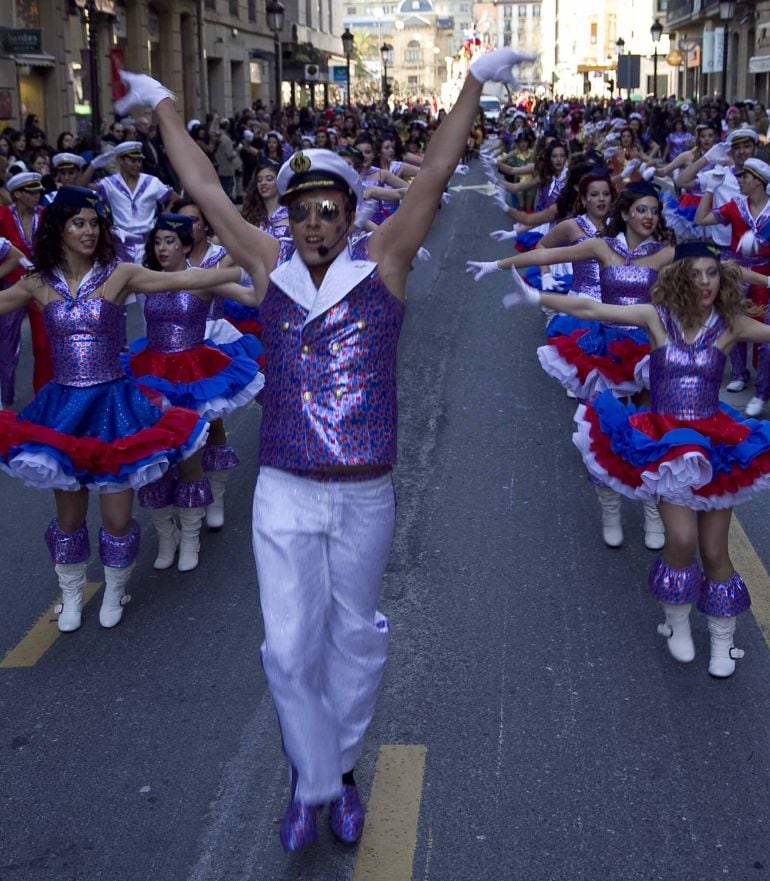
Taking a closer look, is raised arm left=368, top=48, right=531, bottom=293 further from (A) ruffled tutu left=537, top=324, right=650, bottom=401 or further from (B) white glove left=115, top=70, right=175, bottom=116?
(A) ruffled tutu left=537, top=324, right=650, bottom=401

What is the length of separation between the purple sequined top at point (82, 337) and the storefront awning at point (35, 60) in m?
22.8

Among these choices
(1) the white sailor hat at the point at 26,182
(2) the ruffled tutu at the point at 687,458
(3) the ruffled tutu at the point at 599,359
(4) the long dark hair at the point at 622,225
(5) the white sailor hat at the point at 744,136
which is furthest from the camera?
(5) the white sailor hat at the point at 744,136

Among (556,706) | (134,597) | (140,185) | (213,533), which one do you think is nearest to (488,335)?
(140,185)

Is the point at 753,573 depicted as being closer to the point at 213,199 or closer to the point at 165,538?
the point at 165,538

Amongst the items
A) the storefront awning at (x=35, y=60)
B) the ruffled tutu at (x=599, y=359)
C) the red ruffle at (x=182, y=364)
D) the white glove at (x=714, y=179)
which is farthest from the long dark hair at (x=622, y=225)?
the storefront awning at (x=35, y=60)

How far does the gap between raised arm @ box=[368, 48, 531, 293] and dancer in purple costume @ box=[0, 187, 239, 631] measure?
1996 millimetres

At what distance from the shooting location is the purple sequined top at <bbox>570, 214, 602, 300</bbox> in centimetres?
885

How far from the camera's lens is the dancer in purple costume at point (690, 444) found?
5332 millimetres

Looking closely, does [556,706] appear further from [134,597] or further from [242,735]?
[134,597]

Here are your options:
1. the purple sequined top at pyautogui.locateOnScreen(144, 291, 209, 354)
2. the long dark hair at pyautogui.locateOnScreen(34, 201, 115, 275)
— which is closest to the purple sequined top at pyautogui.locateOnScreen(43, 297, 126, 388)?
the long dark hair at pyautogui.locateOnScreen(34, 201, 115, 275)

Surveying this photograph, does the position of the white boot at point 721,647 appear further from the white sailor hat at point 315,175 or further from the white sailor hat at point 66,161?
the white sailor hat at point 66,161

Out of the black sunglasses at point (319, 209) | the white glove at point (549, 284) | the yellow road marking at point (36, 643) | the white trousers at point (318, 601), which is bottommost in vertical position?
the yellow road marking at point (36, 643)

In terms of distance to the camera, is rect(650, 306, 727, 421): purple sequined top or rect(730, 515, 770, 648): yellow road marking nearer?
rect(650, 306, 727, 421): purple sequined top

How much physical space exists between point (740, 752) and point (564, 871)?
1094 millimetres
